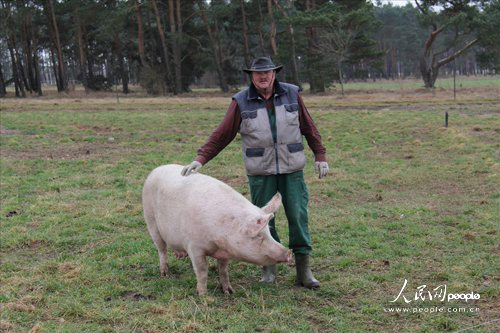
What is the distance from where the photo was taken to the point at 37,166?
13.7 meters

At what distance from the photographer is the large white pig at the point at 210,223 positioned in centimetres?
504

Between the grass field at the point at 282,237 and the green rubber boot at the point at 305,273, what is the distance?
0.13m

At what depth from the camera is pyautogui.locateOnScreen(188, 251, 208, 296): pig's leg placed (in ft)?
17.7

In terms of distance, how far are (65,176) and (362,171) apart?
22.4ft

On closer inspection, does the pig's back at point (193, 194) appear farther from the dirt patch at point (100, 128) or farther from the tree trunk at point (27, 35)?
the tree trunk at point (27, 35)

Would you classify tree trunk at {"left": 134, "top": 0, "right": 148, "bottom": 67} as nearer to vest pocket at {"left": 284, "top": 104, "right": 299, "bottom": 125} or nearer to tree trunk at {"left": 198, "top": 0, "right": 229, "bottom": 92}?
tree trunk at {"left": 198, "top": 0, "right": 229, "bottom": 92}

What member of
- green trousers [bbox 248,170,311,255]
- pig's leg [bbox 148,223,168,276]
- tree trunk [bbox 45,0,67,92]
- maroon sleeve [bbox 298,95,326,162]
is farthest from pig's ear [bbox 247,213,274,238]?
tree trunk [bbox 45,0,67,92]

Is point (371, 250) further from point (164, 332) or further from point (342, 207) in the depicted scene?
point (164, 332)

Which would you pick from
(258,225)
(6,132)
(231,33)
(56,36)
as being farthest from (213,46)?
(258,225)

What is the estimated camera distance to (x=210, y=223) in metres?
5.27

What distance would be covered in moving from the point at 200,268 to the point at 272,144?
147cm

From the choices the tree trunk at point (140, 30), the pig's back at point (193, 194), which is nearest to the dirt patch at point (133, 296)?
the pig's back at point (193, 194)

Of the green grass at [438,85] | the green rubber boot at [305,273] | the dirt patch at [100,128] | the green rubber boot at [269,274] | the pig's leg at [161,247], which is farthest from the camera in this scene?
the green grass at [438,85]

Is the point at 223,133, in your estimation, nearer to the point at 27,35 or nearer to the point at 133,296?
the point at 133,296
